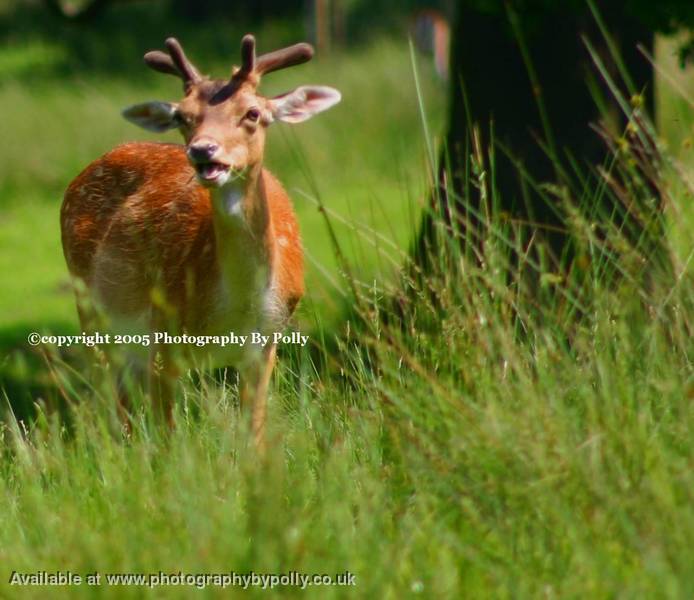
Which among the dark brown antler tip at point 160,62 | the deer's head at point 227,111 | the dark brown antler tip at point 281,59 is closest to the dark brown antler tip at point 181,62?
the deer's head at point 227,111

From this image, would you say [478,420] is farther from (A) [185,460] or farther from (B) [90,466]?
(B) [90,466]

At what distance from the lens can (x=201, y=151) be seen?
609 cm

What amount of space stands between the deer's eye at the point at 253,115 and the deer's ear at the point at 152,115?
0.38m

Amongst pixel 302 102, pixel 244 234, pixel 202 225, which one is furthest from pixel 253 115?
pixel 202 225

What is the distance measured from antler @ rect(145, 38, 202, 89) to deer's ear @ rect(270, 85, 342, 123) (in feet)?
1.17

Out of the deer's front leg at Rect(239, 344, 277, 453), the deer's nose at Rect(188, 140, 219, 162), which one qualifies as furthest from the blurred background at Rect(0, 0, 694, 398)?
the deer's nose at Rect(188, 140, 219, 162)

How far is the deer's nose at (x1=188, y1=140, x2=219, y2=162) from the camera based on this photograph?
6.08 metres

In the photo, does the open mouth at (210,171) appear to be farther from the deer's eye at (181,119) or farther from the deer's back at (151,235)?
the deer's back at (151,235)

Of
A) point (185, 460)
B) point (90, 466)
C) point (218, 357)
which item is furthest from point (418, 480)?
point (218, 357)

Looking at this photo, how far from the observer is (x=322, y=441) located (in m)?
5.29

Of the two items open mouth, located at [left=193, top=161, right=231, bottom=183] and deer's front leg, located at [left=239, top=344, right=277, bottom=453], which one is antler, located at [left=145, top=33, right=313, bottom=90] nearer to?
open mouth, located at [left=193, top=161, right=231, bottom=183]

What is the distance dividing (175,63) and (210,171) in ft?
2.65

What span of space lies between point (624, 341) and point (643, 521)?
688 millimetres

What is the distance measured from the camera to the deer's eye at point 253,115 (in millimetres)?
→ 6516
